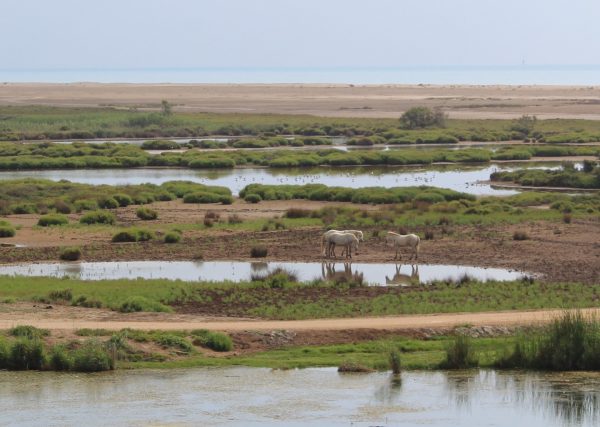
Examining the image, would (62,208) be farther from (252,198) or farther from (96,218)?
(252,198)

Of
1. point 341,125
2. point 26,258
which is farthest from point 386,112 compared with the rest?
point 26,258

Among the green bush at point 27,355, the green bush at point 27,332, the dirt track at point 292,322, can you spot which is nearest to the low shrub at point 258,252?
the dirt track at point 292,322

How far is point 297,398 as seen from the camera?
21203 mm

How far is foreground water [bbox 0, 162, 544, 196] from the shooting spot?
65.0 m

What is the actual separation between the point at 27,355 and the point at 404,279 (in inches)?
540

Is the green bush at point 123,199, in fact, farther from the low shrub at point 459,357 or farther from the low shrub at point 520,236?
the low shrub at point 459,357

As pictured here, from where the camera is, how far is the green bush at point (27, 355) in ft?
76.8

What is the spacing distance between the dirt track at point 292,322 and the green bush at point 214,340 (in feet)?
2.33

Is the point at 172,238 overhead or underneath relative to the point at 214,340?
underneath

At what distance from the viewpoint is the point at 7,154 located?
82188mm

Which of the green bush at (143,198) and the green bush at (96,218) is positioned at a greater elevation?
the green bush at (96,218)

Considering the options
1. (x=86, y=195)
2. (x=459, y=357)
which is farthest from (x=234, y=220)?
(x=459, y=357)

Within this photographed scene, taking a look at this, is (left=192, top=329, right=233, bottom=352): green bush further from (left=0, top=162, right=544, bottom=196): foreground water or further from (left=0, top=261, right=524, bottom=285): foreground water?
(left=0, top=162, right=544, bottom=196): foreground water

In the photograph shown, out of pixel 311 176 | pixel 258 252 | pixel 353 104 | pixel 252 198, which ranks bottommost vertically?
pixel 353 104
